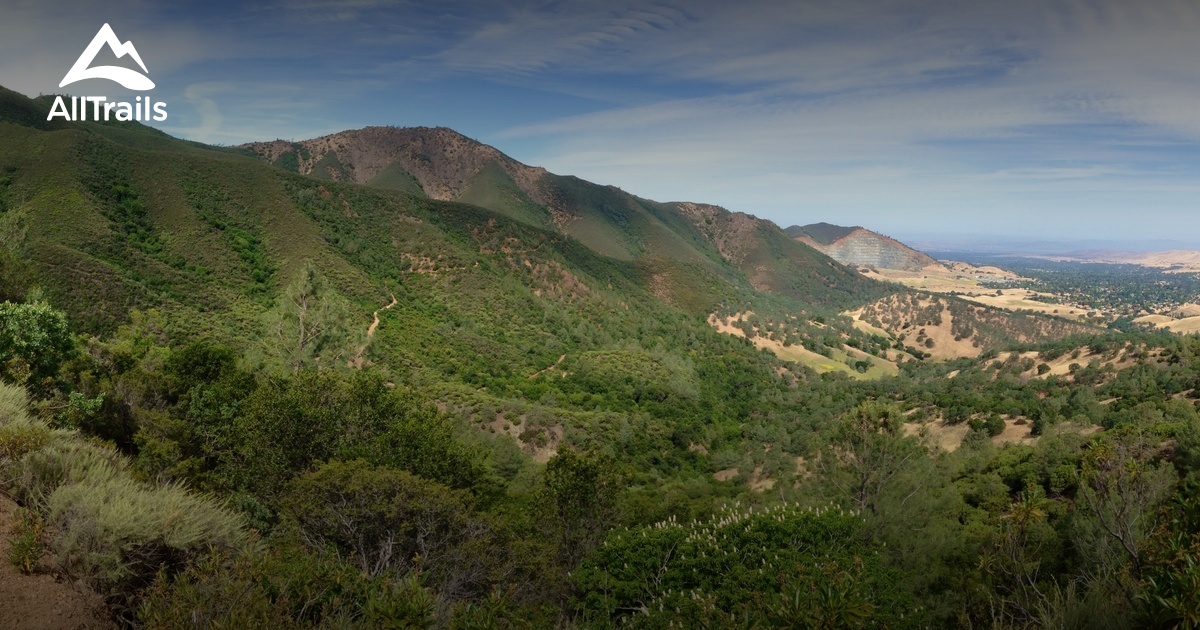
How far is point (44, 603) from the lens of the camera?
845 cm

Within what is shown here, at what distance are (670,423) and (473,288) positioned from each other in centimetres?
3540

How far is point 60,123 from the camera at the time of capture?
3349 inches

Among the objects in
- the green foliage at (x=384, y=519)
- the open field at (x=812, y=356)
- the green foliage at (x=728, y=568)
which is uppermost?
the green foliage at (x=384, y=519)

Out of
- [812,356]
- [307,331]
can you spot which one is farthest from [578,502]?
[812,356]

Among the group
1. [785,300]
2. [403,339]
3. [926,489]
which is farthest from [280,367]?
[785,300]

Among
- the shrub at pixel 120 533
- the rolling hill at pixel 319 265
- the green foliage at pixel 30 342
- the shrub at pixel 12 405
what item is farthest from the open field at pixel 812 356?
the shrub at pixel 120 533

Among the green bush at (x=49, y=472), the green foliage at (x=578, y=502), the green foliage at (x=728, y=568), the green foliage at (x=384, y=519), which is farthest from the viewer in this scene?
the green foliage at (x=578, y=502)

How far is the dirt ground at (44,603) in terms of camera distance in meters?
8.06

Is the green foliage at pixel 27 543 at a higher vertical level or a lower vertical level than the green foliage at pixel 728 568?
higher

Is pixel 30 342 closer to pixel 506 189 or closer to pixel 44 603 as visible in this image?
pixel 44 603

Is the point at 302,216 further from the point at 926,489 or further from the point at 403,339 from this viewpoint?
the point at 926,489

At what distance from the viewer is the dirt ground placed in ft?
26.5

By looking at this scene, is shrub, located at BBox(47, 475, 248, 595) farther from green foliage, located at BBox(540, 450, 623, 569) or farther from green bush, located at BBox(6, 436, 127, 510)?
green foliage, located at BBox(540, 450, 623, 569)

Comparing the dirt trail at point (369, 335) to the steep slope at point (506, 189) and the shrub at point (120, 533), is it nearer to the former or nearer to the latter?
the shrub at point (120, 533)
